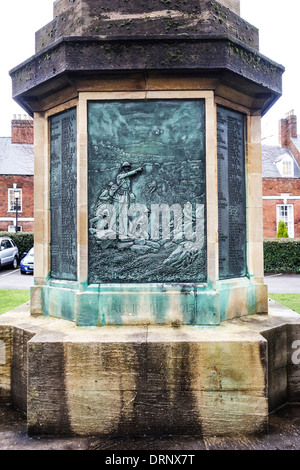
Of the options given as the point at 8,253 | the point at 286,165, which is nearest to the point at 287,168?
the point at 286,165

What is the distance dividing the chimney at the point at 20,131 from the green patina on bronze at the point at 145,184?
34511 mm

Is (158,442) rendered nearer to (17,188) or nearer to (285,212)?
(285,212)

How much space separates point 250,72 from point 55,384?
391 centimetres

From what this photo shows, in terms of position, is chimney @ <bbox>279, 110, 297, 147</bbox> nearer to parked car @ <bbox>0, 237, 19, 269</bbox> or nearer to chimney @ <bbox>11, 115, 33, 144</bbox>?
chimney @ <bbox>11, 115, 33, 144</bbox>

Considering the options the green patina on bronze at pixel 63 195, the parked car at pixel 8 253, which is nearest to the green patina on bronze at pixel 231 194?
the green patina on bronze at pixel 63 195

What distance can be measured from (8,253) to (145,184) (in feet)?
68.3

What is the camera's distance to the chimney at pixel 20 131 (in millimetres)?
36450

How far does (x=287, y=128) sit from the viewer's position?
3672 centimetres

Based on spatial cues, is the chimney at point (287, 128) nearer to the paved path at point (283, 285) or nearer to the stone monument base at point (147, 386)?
the paved path at point (283, 285)

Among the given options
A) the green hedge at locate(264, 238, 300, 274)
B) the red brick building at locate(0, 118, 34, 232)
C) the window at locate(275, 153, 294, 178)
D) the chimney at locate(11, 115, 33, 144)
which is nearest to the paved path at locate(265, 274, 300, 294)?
the green hedge at locate(264, 238, 300, 274)

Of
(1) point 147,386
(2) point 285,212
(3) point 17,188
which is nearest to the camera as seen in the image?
(1) point 147,386

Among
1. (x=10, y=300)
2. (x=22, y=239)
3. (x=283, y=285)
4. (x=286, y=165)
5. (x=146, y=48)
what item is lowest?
(x=283, y=285)
